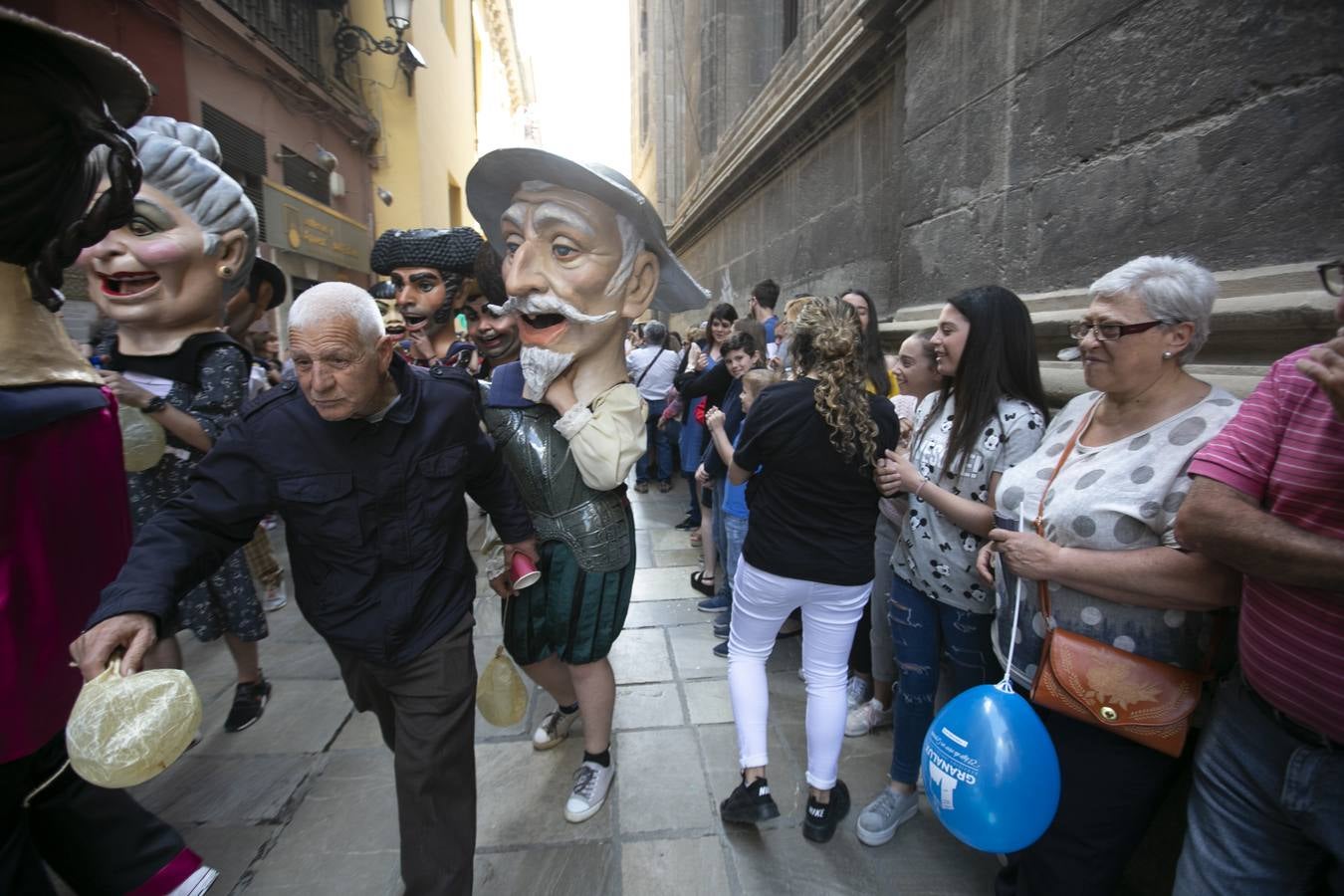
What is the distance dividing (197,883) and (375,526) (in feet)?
3.95

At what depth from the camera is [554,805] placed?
231cm

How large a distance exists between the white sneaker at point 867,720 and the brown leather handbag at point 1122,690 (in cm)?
137

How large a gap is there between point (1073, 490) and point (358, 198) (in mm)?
11056

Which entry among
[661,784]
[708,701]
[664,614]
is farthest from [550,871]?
[664,614]

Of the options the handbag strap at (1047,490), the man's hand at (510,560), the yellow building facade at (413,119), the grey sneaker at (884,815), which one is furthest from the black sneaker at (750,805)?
the yellow building facade at (413,119)

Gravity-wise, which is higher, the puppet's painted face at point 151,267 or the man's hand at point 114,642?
the puppet's painted face at point 151,267

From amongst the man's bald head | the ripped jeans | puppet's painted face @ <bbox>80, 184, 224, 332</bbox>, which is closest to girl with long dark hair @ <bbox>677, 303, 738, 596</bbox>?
the ripped jeans

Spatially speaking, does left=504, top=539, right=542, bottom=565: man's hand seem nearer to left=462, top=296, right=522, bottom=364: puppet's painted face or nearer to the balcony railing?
left=462, top=296, right=522, bottom=364: puppet's painted face

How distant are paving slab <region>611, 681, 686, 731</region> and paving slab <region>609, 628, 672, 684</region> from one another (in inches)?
3.2

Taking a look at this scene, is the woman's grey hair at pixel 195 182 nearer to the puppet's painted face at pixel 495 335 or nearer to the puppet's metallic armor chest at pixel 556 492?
the puppet's painted face at pixel 495 335

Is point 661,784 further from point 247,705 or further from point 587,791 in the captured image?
point 247,705

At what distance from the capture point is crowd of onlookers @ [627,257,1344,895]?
1.15 m

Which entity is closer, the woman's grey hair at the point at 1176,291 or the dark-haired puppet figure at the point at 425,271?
the woman's grey hair at the point at 1176,291

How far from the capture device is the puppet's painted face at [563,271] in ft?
6.84
